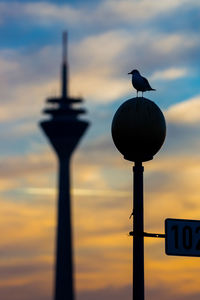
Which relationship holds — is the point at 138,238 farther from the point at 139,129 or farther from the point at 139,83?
the point at 139,83

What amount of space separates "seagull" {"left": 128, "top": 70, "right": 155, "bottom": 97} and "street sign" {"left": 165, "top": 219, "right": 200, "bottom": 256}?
3.59 m

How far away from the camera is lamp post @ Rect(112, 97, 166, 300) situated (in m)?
15.4

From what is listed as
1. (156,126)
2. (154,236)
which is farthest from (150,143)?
(154,236)

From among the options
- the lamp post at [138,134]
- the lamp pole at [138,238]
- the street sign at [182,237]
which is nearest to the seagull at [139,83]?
the lamp post at [138,134]

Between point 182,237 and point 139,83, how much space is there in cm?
382

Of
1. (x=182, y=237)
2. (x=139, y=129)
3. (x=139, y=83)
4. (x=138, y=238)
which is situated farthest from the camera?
(x=139, y=83)

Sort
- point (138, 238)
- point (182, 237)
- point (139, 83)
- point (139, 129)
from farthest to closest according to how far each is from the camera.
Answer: point (139, 83) → point (139, 129) → point (138, 238) → point (182, 237)

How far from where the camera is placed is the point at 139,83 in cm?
1767

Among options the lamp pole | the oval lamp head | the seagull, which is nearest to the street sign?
the lamp pole

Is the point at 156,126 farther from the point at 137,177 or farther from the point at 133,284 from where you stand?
the point at 133,284

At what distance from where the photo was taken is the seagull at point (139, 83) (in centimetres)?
1762

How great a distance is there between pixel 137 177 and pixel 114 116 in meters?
1.05

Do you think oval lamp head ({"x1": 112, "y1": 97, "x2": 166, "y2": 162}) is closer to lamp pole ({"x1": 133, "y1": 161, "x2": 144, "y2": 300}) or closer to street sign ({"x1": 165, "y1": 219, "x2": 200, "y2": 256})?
lamp pole ({"x1": 133, "y1": 161, "x2": 144, "y2": 300})

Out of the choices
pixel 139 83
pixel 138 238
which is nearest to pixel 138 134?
pixel 138 238
